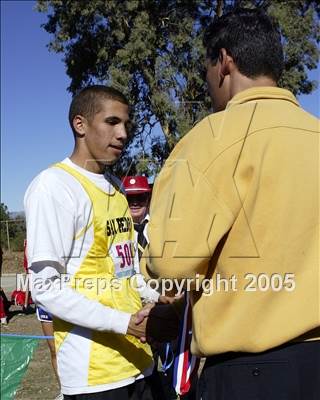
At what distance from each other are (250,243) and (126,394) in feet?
3.74

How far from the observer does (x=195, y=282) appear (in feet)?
5.43

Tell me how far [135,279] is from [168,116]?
16024 millimetres

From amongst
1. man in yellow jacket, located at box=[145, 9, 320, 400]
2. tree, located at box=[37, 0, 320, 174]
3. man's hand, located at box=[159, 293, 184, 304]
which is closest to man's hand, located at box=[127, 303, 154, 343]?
man's hand, located at box=[159, 293, 184, 304]

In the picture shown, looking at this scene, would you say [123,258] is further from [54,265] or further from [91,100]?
[91,100]

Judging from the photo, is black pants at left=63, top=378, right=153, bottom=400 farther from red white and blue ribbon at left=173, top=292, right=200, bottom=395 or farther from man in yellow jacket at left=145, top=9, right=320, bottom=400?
man in yellow jacket at left=145, top=9, right=320, bottom=400

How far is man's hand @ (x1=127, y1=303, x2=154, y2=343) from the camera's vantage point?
2.20m

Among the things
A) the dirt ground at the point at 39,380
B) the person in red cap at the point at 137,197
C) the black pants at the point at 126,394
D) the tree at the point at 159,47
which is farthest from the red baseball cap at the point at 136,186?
the tree at the point at 159,47

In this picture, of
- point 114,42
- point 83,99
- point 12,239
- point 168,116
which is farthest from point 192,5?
point 83,99

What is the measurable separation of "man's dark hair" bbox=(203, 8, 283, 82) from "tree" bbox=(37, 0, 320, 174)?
15975mm

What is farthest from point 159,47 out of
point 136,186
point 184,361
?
point 184,361

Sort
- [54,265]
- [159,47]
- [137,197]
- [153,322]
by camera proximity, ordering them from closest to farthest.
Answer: [54,265]
[153,322]
[137,197]
[159,47]

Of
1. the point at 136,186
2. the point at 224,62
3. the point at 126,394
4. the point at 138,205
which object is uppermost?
the point at 224,62

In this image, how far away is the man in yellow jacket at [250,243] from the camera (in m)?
1.53

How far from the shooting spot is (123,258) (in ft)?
8.21
